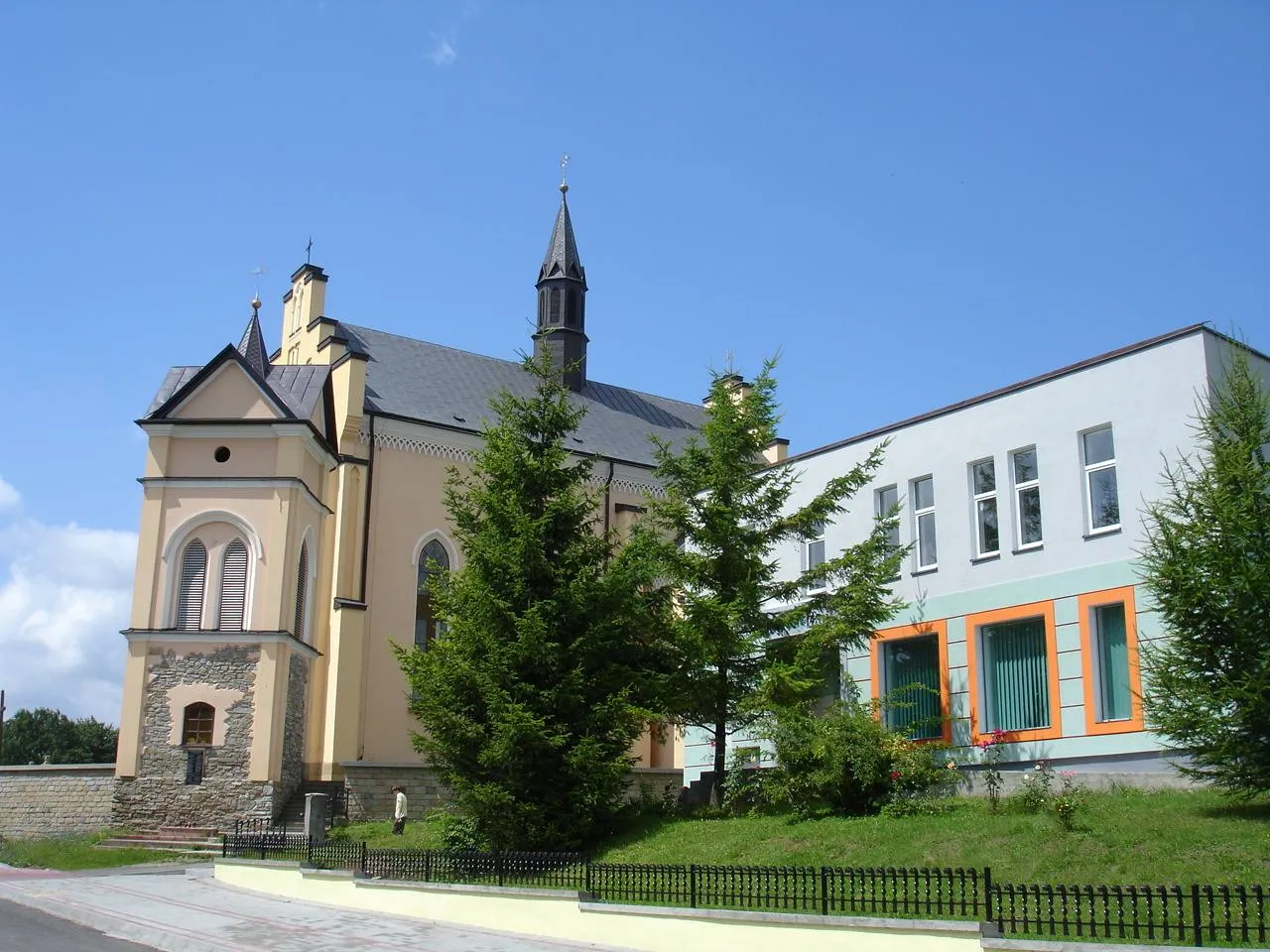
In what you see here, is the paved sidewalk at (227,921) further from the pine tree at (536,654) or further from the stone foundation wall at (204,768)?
the stone foundation wall at (204,768)

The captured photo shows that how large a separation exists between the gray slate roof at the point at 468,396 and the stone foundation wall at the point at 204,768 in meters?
8.54

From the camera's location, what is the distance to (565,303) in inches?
1777

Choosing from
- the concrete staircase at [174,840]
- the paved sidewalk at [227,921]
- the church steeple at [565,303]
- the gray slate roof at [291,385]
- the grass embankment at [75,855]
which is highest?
the church steeple at [565,303]

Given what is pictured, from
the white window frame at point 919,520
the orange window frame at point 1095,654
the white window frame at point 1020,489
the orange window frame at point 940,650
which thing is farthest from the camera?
the white window frame at point 919,520

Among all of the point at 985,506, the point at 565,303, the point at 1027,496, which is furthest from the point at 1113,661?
the point at 565,303

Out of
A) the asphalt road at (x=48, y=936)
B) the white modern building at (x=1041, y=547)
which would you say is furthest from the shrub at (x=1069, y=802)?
the asphalt road at (x=48, y=936)

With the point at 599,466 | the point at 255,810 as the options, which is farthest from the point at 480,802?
the point at 599,466

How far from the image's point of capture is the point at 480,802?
2030 cm

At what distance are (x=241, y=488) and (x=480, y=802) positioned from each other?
14730mm

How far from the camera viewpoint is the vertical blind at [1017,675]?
2161cm

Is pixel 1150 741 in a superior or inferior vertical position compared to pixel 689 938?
superior

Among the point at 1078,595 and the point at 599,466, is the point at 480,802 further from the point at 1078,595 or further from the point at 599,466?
the point at 599,466

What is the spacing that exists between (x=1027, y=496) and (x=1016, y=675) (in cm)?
308

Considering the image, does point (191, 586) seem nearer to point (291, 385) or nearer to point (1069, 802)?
point (291, 385)
